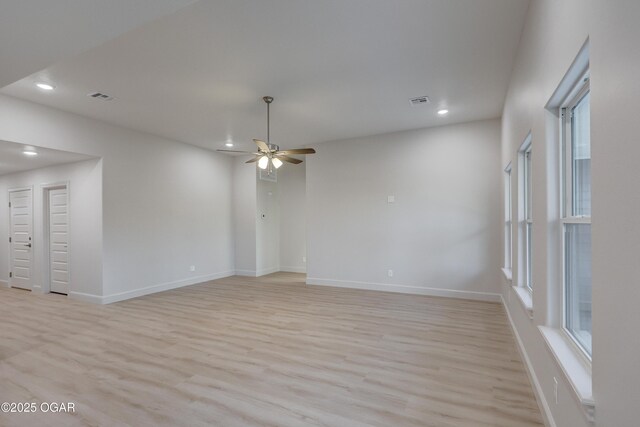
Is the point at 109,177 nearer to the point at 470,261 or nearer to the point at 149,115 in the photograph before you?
the point at 149,115

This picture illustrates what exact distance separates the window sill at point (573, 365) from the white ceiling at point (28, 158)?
20.5ft

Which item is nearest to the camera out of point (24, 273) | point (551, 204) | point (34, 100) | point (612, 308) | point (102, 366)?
point (612, 308)

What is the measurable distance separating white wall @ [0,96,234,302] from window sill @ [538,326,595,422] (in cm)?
605

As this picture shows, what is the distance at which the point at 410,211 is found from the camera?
19.3ft

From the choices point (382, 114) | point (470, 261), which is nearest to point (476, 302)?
point (470, 261)

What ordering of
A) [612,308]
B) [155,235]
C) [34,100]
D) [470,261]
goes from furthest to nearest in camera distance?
[155,235]
[470,261]
[34,100]
[612,308]

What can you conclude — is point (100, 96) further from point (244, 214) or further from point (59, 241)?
point (244, 214)

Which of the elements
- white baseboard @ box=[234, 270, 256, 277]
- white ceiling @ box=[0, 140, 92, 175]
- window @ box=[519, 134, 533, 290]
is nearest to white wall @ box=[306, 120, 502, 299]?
white baseboard @ box=[234, 270, 256, 277]

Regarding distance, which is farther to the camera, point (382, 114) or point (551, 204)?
point (382, 114)

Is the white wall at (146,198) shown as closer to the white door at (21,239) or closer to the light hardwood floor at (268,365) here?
the light hardwood floor at (268,365)

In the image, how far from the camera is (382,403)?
2.36 meters

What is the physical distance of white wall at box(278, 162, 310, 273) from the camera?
855cm

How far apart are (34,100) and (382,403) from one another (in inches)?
223

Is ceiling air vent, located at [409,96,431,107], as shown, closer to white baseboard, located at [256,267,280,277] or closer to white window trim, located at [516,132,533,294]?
white window trim, located at [516,132,533,294]
